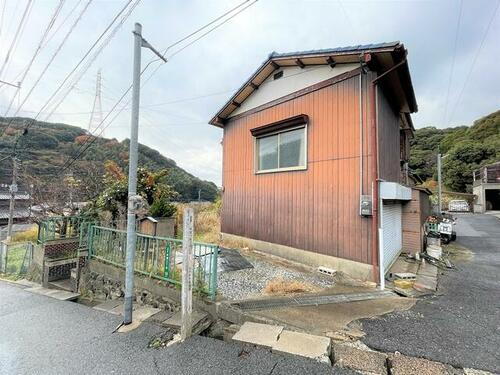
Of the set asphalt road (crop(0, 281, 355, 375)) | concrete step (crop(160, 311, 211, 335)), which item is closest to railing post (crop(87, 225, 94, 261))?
asphalt road (crop(0, 281, 355, 375))

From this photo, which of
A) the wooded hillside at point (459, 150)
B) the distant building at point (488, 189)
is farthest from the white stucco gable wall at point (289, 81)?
the distant building at point (488, 189)

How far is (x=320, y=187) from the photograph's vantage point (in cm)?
599

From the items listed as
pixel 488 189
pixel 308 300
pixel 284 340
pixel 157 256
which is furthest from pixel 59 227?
pixel 488 189

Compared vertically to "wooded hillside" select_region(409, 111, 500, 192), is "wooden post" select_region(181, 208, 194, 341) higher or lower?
lower

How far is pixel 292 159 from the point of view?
6.74 metres

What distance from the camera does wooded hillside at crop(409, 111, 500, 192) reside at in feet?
99.5

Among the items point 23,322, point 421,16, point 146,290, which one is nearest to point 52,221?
point 23,322

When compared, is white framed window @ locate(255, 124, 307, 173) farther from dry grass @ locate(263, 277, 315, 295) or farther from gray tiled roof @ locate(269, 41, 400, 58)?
dry grass @ locate(263, 277, 315, 295)

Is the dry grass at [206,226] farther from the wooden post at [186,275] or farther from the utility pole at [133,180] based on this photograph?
the wooden post at [186,275]

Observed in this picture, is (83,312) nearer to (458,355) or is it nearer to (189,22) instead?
(458,355)

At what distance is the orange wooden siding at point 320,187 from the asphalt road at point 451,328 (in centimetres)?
152

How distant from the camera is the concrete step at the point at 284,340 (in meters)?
2.58

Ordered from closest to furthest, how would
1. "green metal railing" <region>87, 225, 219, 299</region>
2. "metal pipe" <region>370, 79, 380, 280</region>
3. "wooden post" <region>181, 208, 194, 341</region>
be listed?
"wooden post" <region>181, 208, 194, 341</region>, "green metal railing" <region>87, 225, 219, 299</region>, "metal pipe" <region>370, 79, 380, 280</region>

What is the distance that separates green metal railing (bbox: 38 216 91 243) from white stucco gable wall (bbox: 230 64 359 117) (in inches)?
263
